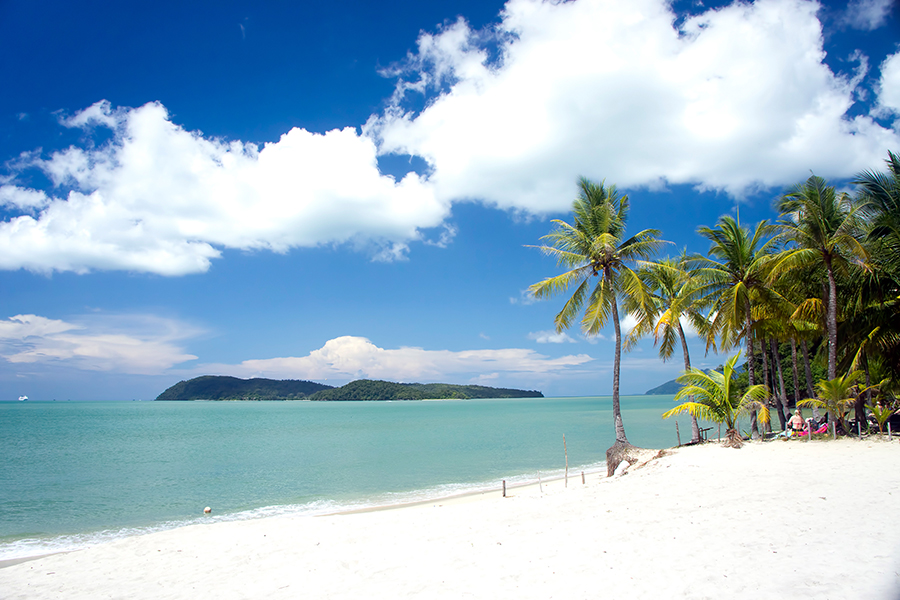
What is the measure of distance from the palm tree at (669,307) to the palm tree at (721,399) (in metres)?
1.16

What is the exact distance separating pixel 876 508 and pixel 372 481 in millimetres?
18014

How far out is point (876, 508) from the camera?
753 centimetres

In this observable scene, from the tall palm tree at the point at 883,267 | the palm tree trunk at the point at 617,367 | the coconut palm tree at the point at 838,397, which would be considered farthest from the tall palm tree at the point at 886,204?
the palm tree trunk at the point at 617,367

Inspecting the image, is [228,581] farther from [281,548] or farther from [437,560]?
[437,560]

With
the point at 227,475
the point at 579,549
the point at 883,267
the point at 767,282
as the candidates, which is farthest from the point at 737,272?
the point at 227,475

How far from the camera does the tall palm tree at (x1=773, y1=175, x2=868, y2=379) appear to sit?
14.6 m

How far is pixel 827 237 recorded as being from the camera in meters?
15.2

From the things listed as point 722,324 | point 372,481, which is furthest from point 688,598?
point 372,481

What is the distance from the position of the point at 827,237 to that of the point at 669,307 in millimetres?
5519

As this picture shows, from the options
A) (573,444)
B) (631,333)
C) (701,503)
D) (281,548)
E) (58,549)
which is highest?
(631,333)

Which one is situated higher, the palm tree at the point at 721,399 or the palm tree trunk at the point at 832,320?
the palm tree trunk at the point at 832,320

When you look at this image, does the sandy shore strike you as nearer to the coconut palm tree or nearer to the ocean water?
the coconut palm tree

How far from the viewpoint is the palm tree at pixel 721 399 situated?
602 inches

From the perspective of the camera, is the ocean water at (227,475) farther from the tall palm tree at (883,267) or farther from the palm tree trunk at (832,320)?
the tall palm tree at (883,267)
